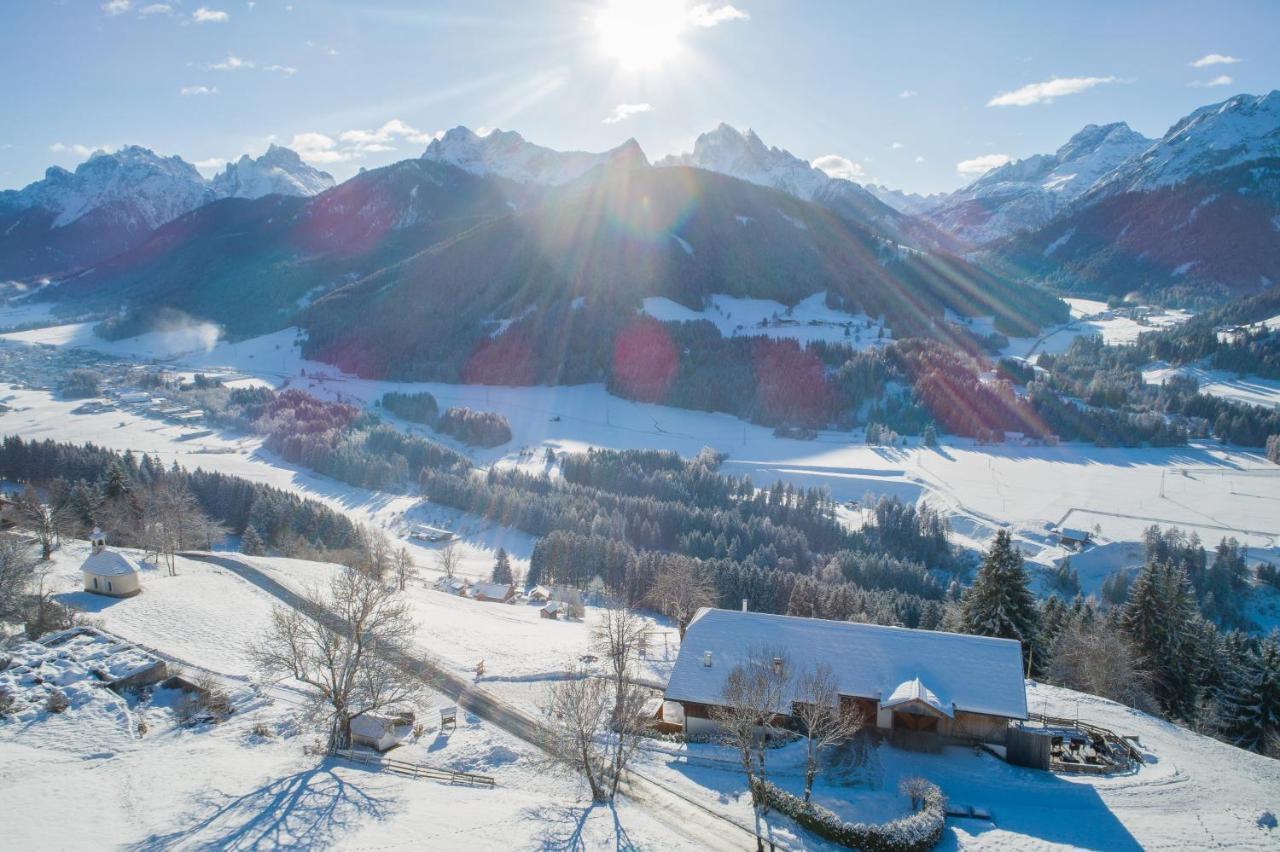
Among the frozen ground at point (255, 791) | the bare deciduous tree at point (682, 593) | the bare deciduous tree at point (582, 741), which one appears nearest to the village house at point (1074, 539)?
the bare deciduous tree at point (682, 593)

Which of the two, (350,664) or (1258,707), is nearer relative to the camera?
(350,664)

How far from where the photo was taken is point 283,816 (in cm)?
2378

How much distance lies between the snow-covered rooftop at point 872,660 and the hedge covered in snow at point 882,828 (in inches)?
218

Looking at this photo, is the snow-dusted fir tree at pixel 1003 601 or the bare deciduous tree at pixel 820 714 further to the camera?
the snow-dusted fir tree at pixel 1003 601

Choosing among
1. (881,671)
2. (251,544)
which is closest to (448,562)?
(251,544)

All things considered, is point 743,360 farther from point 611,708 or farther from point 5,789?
point 5,789

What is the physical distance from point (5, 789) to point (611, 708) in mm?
21197

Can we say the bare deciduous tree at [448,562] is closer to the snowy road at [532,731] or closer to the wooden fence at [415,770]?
the snowy road at [532,731]

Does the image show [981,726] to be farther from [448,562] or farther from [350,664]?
[448,562]

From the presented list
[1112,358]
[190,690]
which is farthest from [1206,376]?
[190,690]

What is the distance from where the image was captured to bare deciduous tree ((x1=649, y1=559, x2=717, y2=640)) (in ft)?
163

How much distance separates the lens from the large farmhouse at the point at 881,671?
30344 mm

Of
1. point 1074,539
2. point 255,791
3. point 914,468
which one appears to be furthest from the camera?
point 914,468

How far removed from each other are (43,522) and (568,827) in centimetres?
5253
